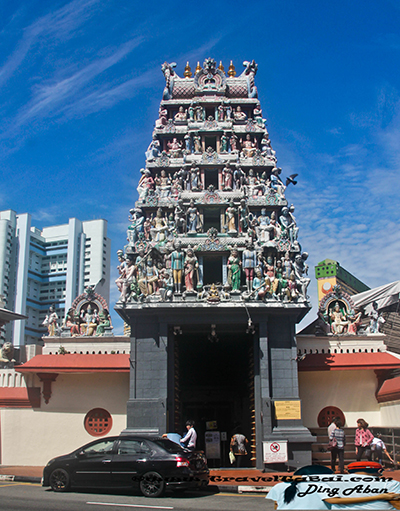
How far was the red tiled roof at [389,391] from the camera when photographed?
67.1 ft

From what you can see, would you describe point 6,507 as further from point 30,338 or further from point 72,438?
point 30,338

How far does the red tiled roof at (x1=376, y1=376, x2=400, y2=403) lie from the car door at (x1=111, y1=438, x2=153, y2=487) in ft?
40.6

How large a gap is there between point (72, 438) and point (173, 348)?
20.7ft

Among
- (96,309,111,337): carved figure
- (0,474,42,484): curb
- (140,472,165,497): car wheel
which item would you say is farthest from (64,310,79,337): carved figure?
(140,472,165,497): car wheel

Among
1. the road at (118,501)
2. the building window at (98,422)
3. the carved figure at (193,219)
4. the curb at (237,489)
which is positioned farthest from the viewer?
the carved figure at (193,219)

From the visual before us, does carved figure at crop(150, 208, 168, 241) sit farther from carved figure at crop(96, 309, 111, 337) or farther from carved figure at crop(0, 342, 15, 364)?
carved figure at crop(0, 342, 15, 364)

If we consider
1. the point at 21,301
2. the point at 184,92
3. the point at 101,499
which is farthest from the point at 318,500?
the point at 21,301

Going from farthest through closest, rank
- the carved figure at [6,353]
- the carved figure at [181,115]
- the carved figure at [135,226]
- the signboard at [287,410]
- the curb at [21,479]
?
the carved figure at [181,115] < the carved figure at [6,353] < the carved figure at [135,226] < the signboard at [287,410] < the curb at [21,479]

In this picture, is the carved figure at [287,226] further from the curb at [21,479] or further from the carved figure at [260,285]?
the curb at [21,479]

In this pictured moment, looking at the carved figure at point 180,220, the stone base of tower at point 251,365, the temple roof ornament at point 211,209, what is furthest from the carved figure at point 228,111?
the stone base of tower at point 251,365

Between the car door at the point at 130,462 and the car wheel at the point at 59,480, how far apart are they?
135cm

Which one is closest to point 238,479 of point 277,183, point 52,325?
point 52,325

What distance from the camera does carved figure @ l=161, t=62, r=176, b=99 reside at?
28.4 m

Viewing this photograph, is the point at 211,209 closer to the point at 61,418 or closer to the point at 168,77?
the point at 168,77
